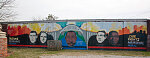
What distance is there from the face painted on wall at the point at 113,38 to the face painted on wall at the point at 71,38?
12.3 ft

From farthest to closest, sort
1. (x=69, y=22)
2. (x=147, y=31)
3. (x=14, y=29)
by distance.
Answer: (x=14, y=29) < (x=69, y=22) < (x=147, y=31)

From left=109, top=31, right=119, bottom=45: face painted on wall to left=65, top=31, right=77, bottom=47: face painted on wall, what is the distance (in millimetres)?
→ 3759

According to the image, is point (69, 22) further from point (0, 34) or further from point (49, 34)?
point (0, 34)

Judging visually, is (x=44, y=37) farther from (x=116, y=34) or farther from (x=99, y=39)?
(x=116, y=34)

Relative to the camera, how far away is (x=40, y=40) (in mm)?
15727

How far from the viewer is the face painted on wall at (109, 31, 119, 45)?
14.3 meters

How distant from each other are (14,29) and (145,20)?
14.5 meters

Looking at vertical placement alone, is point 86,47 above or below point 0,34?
below

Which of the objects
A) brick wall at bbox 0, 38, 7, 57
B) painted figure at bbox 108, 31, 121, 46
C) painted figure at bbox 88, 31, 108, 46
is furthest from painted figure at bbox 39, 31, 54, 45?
brick wall at bbox 0, 38, 7, 57

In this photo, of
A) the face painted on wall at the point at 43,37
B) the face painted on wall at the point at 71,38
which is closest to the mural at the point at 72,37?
the face painted on wall at the point at 71,38

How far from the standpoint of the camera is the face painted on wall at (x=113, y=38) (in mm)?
14280

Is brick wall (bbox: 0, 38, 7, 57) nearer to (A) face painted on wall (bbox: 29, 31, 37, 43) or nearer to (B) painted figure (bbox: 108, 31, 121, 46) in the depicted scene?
(A) face painted on wall (bbox: 29, 31, 37, 43)

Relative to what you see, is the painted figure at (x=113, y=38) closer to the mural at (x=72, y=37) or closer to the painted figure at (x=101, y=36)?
the painted figure at (x=101, y=36)

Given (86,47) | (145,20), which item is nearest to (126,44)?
(145,20)
